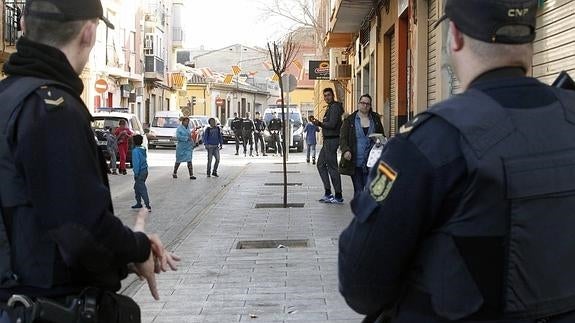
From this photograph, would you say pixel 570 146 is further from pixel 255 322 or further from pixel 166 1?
pixel 166 1

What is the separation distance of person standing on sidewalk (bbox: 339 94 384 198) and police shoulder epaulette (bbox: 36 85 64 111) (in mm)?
9292

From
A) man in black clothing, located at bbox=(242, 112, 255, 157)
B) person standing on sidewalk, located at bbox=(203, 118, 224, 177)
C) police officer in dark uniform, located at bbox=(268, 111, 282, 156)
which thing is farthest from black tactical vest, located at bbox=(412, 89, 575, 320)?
man in black clothing, located at bbox=(242, 112, 255, 157)

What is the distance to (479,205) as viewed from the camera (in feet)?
6.55

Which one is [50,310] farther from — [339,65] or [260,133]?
[260,133]

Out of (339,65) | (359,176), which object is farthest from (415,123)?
(339,65)

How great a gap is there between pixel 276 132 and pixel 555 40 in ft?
83.5

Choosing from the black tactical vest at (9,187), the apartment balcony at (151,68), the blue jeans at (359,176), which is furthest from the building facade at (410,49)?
the apartment balcony at (151,68)

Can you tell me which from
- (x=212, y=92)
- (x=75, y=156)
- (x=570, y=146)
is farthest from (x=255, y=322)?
(x=212, y=92)

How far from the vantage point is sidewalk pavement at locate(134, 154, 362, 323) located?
6.11m

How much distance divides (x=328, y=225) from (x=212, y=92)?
231 ft

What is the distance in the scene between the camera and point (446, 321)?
2.03 meters

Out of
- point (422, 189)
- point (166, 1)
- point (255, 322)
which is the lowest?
point (255, 322)

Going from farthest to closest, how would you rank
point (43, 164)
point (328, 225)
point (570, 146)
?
point (328, 225)
point (43, 164)
point (570, 146)

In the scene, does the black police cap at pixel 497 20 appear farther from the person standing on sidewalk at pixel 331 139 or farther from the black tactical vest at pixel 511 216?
the person standing on sidewalk at pixel 331 139
